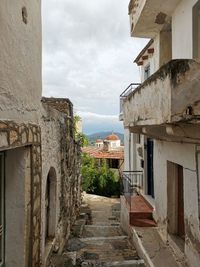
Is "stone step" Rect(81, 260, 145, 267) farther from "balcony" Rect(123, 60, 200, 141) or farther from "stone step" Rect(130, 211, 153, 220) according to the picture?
"balcony" Rect(123, 60, 200, 141)

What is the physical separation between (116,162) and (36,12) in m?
30.6

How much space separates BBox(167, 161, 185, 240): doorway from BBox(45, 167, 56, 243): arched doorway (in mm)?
3080

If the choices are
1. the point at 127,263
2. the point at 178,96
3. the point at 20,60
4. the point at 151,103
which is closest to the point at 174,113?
the point at 178,96

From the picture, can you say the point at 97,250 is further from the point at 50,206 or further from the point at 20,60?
the point at 20,60

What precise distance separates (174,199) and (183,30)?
4237mm

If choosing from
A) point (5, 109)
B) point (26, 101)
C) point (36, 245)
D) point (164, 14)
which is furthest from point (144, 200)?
point (5, 109)

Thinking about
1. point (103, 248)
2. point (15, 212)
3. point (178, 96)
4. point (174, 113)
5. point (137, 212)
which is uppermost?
point (178, 96)

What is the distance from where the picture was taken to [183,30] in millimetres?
7027

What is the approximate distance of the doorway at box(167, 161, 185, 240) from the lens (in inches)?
315

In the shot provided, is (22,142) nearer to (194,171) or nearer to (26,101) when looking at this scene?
(26,101)

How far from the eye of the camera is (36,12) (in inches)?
191

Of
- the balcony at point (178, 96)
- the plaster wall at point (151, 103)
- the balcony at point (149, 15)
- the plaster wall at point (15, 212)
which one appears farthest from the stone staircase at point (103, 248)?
the balcony at point (149, 15)

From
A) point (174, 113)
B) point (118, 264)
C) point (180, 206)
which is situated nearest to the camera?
point (174, 113)

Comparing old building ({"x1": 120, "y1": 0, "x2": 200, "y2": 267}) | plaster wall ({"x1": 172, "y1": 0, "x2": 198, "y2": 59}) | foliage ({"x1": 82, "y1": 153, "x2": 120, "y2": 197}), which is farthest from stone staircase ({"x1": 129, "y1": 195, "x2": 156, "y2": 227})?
foliage ({"x1": 82, "y1": 153, "x2": 120, "y2": 197})
